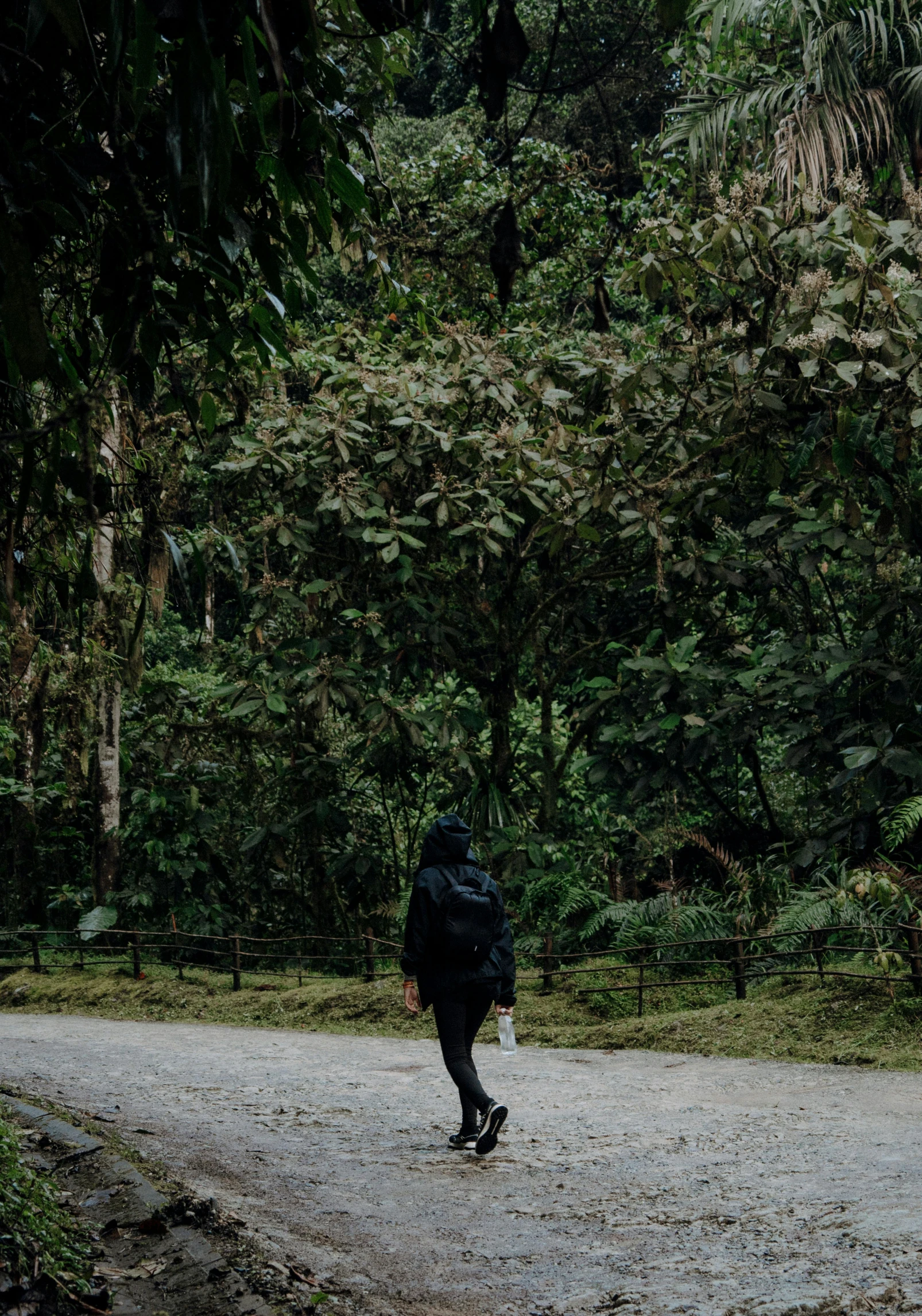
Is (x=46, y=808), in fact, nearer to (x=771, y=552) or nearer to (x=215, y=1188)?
(x=771, y=552)

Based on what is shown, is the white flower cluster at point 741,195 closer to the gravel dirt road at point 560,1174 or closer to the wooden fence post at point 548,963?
the wooden fence post at point 548,963

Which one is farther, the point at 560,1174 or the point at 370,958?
the point at 370,958

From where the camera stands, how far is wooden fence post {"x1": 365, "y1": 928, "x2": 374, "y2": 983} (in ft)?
38.6

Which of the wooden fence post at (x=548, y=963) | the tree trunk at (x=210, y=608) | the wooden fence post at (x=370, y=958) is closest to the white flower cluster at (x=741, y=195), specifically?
the wooden fence post at (x=548, y=963)

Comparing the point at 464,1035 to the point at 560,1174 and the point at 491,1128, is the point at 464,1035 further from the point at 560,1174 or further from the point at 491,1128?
the point at 560,1174

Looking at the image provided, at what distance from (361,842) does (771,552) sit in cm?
561

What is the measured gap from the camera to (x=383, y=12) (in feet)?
10.9

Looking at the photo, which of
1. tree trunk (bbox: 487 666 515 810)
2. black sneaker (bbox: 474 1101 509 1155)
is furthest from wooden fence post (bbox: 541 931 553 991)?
black sneaker (bbox: 474 1101 509 1155)

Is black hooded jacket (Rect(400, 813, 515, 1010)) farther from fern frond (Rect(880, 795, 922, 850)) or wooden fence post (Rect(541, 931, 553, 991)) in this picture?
wooden fence post (Rect(541, 931, 553, 991))

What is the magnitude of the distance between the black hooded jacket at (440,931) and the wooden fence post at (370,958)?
5434 millimetres

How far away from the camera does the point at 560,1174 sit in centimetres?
550

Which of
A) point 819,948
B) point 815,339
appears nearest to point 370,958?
point 819,948

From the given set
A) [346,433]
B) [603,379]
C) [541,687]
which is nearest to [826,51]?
[603,379]

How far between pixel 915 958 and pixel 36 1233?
19.9ft
